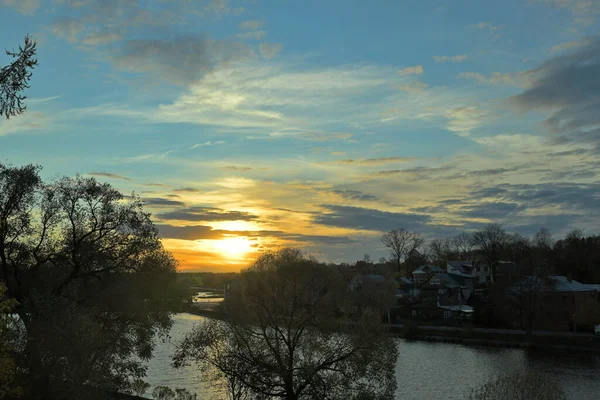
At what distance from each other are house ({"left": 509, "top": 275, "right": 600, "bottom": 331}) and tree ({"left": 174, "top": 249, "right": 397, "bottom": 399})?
6004 cm

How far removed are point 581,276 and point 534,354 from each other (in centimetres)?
4675

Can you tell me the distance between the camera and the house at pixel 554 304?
295 feet

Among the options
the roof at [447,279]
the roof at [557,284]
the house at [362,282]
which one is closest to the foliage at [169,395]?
the roof at [557,284]

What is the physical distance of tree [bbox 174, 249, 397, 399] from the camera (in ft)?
125

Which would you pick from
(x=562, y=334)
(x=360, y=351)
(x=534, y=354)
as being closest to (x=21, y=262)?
(x=360, y=351)

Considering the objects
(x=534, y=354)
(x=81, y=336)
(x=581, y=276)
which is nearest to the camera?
(x=81, y=336)

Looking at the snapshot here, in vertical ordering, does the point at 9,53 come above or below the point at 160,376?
above

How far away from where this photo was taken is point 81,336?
2788 cm

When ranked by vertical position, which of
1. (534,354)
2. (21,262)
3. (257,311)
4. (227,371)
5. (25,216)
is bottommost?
(534,354)

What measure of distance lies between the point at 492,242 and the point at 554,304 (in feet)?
232

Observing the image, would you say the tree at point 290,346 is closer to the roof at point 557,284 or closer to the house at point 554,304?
the house at point 554,304

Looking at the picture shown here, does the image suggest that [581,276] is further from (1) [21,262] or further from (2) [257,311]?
(1) [21,262]

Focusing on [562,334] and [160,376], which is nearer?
[160,376]

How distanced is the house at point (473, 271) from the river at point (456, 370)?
67116 mm
